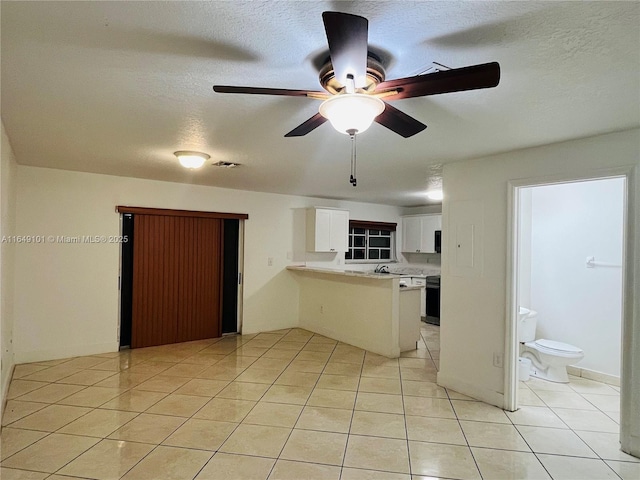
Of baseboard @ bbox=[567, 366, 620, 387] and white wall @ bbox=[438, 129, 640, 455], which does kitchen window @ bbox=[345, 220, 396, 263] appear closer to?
white wall @ bbox=[438, 129, 640, 455]

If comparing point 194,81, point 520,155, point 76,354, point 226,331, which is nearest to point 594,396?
point 520,155

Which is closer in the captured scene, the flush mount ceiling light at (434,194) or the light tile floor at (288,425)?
the light tile floor at (288,425)

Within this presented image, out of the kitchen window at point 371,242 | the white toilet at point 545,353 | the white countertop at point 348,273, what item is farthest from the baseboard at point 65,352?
the white toilet at point 545,353

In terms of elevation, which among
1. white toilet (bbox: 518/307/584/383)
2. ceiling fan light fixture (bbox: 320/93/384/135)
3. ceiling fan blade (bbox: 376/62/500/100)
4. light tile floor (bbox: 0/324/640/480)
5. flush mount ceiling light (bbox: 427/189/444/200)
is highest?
flush mount ceiling light (bbox: 427/189/444/200)

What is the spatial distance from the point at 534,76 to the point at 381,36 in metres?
0.87

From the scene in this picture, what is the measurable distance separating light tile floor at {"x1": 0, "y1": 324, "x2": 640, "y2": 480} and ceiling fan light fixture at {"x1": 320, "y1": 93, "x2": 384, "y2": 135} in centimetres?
205

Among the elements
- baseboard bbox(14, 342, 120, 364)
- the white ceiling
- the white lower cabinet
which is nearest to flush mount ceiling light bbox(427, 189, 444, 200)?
the white lower cabinet

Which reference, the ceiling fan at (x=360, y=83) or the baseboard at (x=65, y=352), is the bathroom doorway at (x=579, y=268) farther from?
the baseboard at (x=65, y=352)

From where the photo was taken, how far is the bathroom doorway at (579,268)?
3.69m

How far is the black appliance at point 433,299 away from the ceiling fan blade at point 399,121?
16.9 ft

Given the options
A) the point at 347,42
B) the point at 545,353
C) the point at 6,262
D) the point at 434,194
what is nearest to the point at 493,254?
the point at 545,353

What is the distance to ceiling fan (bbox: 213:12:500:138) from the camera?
115cm

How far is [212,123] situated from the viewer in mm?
2469

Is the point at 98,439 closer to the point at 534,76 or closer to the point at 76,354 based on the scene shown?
the point at 76,354
